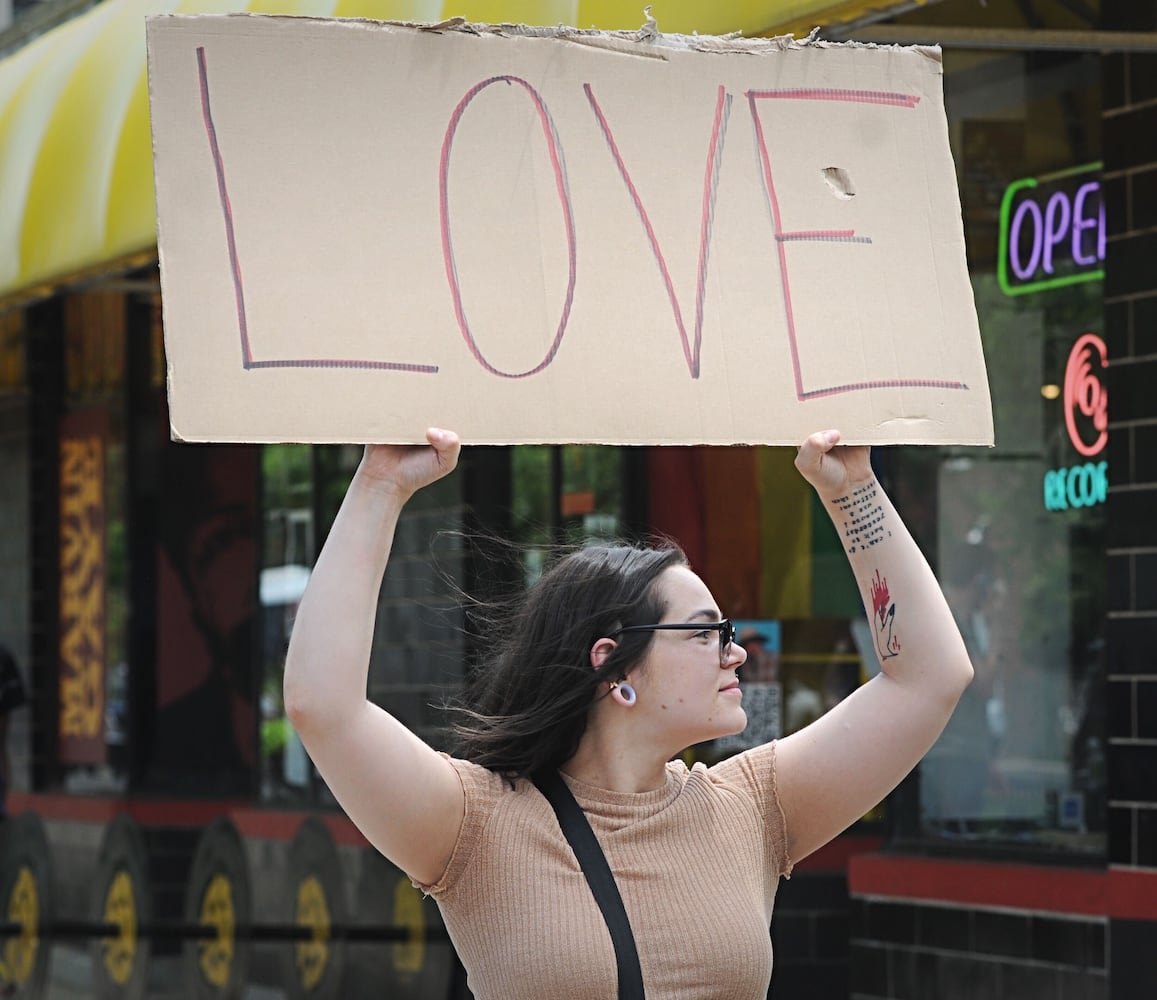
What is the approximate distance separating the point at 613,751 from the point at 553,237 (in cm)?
74

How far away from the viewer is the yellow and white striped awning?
6238 millimetres

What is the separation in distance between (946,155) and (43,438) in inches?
408

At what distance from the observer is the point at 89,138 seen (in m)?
7.26

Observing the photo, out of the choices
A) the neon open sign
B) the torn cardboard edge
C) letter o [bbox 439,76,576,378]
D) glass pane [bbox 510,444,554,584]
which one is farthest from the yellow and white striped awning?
glass pane [bbox 510,444,554,584]

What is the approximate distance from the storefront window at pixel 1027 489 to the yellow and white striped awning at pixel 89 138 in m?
2.40

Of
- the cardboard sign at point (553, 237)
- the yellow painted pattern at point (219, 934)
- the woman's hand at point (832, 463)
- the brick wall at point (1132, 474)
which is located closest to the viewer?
the cardboard sign at point (553, 237)

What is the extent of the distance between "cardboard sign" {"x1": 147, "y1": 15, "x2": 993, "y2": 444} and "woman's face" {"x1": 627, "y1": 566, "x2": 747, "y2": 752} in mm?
279

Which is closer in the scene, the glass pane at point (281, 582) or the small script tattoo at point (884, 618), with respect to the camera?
the small script tattoo at point (884, 618)

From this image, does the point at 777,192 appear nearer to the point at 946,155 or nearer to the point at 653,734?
the point at 946,155

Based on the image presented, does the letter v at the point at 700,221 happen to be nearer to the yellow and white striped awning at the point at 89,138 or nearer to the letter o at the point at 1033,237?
the yellow and white striped awning at the point at 89,138

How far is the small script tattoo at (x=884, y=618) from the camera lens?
2.92 metres

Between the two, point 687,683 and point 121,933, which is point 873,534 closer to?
point 687,683

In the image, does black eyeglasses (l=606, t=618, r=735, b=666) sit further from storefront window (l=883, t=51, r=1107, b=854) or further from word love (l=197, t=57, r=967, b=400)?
storefront window (l=883, t=51, r=1107, b=854)

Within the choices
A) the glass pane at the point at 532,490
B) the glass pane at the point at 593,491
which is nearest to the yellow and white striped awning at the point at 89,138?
the glass pane at the point at 532,490
